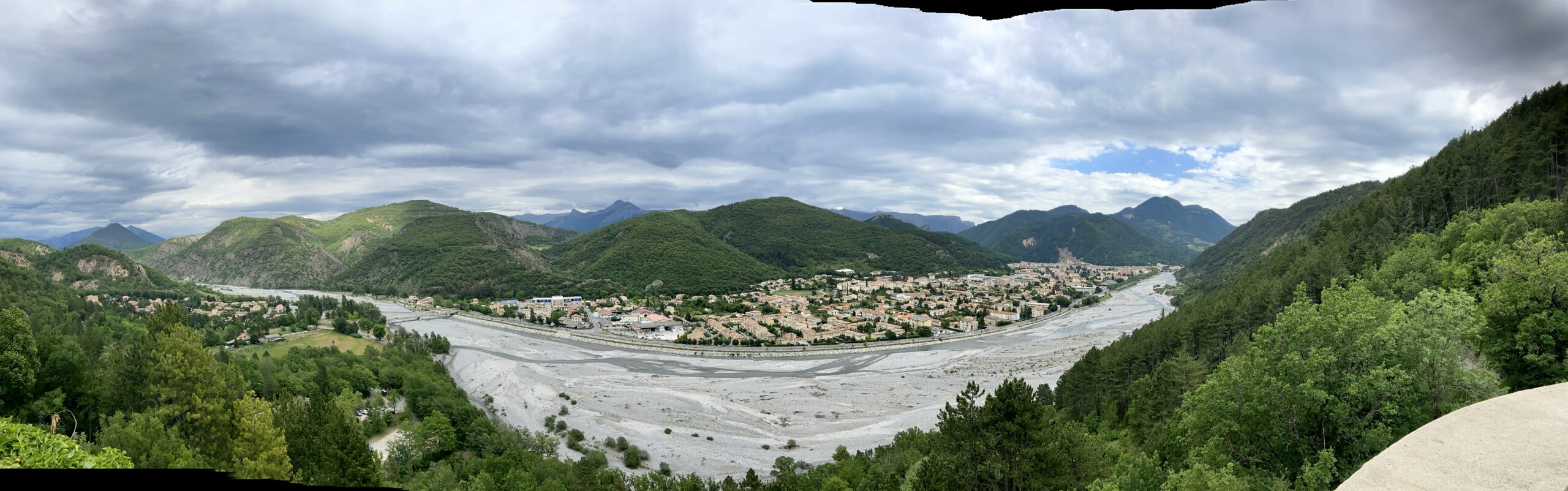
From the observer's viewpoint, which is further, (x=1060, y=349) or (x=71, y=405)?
(x=1060, y=349)

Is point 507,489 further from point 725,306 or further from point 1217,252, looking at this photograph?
point 1217,252

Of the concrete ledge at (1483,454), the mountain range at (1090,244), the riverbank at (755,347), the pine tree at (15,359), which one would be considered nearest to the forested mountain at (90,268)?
the riverbank at (755,347)

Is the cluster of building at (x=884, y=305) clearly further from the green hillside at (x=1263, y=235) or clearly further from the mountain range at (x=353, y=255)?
the mountain range at (x=353, y=255)

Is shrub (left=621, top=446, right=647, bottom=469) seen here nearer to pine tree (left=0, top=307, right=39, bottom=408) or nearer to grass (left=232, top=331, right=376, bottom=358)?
pine tree (left=0, top=307, right=39, bottom=408)

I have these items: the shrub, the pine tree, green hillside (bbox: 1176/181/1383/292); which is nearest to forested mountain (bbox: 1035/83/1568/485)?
the shrub

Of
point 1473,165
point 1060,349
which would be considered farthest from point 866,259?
point 1473,165
